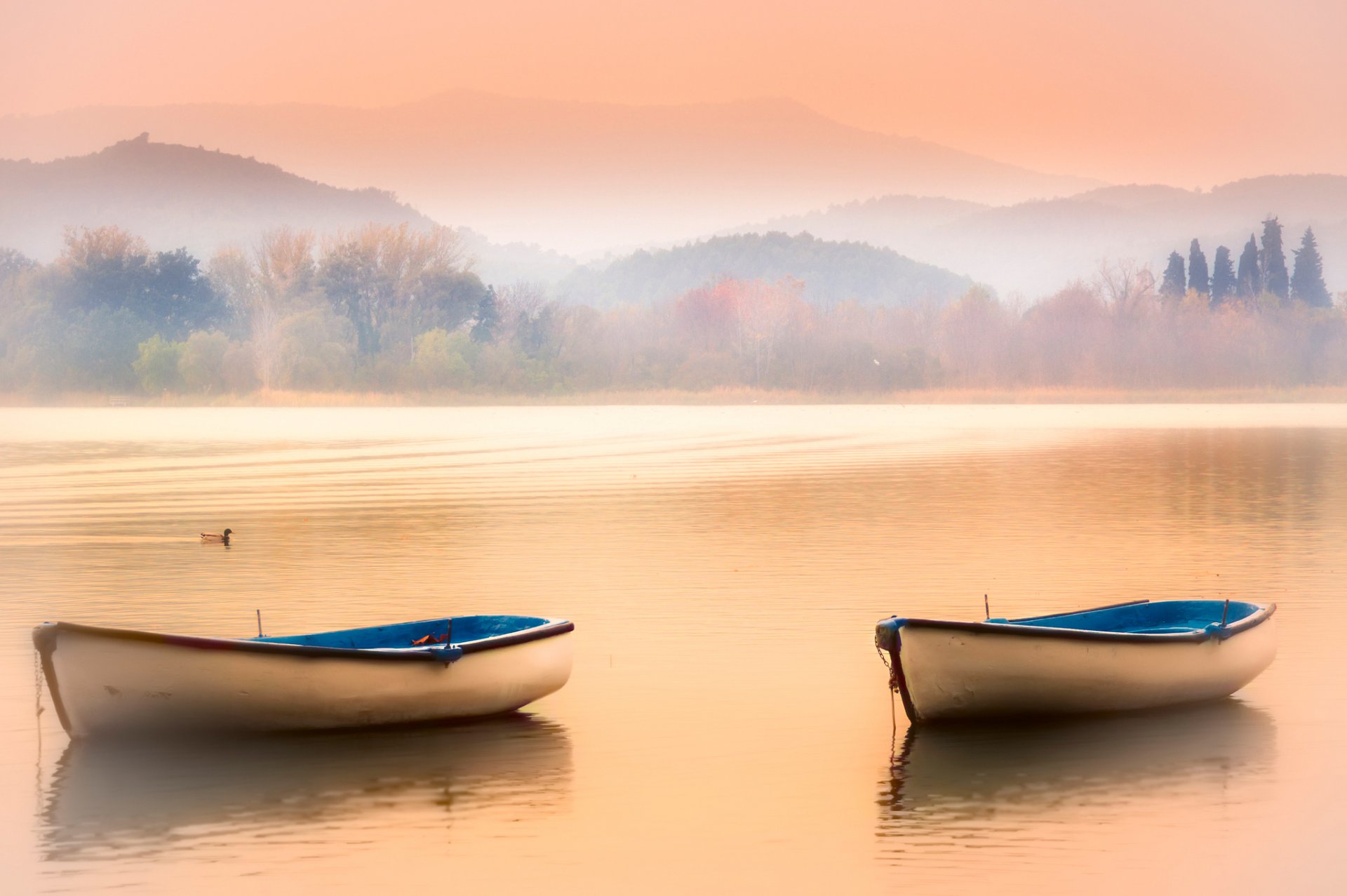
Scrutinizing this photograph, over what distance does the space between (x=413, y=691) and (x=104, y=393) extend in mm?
142242

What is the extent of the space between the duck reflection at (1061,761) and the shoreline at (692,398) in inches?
4972

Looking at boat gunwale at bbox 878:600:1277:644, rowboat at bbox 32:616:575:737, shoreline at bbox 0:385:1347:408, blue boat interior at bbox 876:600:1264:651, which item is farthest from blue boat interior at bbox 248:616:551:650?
shoreline at bbox 0:385:1347:408

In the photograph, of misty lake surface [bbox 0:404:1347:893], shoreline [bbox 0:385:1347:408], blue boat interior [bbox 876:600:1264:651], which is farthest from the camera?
shoreline [bbox 0:385:1347:408]

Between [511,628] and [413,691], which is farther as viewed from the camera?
[511,628]

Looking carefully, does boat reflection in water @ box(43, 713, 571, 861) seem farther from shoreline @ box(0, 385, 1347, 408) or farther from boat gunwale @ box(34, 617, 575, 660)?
shoreline @ box(0, 385, 1347, 408)

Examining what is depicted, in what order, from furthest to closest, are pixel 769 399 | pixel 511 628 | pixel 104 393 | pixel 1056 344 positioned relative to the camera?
pixel 1056 344 → pixel 769 399 → pixel 104 393 → pixel 511 628

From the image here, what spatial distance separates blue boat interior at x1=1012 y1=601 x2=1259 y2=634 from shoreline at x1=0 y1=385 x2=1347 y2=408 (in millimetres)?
124612

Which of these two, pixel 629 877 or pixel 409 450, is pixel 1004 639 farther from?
pixel 409 450

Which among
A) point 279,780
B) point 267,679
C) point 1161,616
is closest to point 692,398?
point 1161,616

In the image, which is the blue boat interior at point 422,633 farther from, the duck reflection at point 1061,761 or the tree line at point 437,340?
the tree line at point 437,340

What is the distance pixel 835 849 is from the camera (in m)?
12.8

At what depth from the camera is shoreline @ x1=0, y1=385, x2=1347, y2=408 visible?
5699 inches

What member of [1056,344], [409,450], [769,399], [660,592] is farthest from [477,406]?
[660,592]

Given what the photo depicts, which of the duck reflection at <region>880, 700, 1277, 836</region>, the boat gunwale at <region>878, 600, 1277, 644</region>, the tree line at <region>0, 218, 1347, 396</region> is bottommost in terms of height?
the duck reflection at <region>880, 700, 1277, 836</region>
